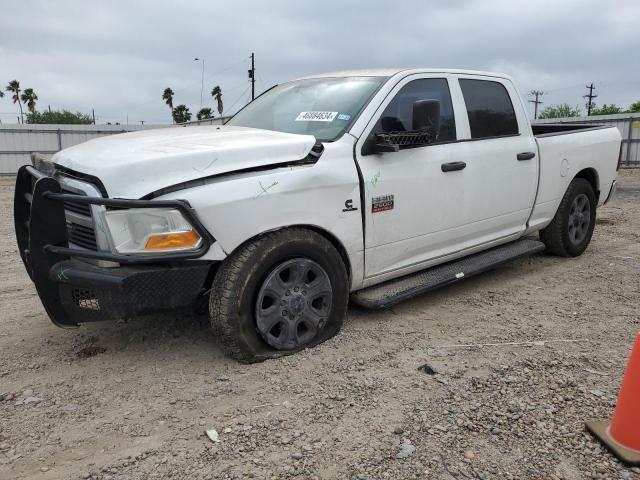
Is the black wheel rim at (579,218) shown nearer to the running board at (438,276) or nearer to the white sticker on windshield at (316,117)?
the running board at (438,276)

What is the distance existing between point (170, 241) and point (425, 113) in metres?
1.97

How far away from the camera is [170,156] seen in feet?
9.93

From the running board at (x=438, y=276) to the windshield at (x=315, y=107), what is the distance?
1.17m

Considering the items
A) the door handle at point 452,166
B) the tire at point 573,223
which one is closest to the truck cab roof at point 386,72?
the door handle at point 452,166

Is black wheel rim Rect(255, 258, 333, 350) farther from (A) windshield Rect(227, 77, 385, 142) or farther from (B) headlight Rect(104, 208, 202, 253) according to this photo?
(A) windshield Rect(227, 77, 385, 142)

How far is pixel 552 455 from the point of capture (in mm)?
2490

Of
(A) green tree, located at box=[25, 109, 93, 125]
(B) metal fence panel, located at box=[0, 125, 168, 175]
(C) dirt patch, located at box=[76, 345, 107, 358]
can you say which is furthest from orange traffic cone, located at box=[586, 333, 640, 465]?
(A) green tree, located at box=[25, 109, 93, 125]

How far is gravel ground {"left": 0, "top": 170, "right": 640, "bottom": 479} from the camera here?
245 cm

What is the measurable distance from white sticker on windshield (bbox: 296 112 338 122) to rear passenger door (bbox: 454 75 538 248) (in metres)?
1.13

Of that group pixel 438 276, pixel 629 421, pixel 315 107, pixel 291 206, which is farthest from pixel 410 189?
pixel 629 421

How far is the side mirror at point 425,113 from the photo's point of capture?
12.3 ft

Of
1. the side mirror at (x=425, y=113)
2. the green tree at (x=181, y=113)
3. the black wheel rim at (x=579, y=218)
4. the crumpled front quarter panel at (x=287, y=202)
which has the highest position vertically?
the green tree at (x=181, y=113)

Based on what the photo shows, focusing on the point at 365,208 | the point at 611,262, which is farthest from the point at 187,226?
the point at 611,262

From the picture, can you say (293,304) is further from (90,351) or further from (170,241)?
(90,351)
